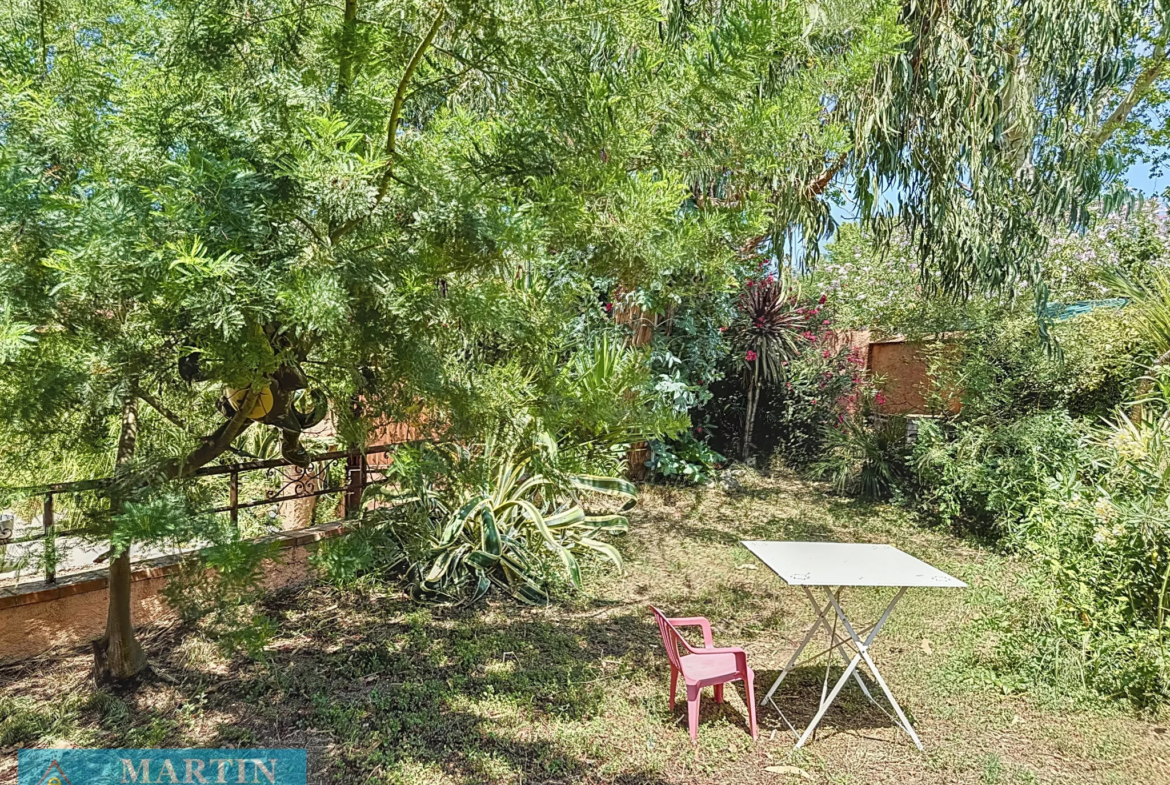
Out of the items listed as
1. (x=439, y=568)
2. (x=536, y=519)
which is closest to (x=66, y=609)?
(x=439, y=568)

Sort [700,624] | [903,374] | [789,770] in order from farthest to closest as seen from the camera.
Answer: [903,374] < [700,624] < [789,770]

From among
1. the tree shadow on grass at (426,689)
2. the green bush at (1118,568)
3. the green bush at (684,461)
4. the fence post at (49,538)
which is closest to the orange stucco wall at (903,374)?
the green bush at (684,461)

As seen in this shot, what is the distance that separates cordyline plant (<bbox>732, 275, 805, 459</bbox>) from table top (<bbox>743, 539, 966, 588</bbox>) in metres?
5.60

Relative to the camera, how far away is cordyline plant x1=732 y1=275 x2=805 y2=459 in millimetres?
9086

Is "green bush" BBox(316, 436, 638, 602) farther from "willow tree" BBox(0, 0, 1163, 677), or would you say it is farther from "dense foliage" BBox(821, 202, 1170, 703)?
"dense foliage" BBox(821, 202, 1170, 703)

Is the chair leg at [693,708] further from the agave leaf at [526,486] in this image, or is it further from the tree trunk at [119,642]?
the tree trunk at [119,642]

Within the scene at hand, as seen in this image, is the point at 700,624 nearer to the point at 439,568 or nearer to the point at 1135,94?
the point at 439,568

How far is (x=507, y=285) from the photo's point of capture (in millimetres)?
2139

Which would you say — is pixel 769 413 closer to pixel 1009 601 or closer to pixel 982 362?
pixel 982 362

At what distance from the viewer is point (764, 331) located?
358 inches

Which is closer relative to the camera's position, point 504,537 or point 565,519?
point 504,537

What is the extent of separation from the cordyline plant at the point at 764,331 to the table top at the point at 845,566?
221 inches

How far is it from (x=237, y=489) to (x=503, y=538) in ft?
5.79

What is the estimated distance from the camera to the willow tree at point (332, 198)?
56.9 inches
